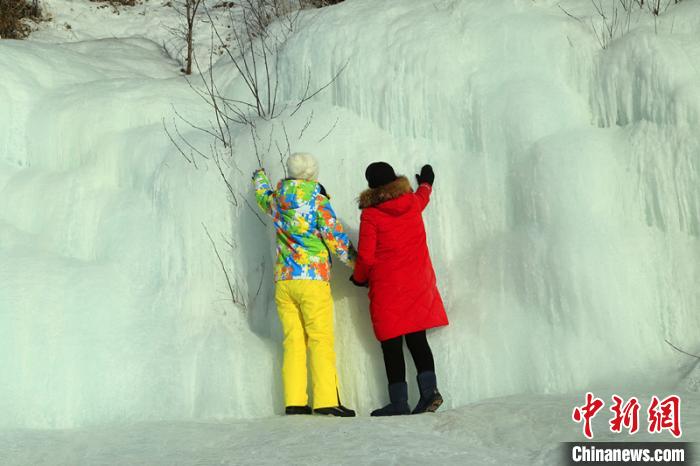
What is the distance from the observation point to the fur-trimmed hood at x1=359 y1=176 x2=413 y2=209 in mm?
4719

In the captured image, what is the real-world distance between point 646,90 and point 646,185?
64 centimetres

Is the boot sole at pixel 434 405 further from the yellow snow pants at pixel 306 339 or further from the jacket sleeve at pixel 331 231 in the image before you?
the jacket sleeve at pixel 331 231

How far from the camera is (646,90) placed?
5.07m

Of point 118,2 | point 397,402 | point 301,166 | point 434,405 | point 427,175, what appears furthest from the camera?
point 118,2

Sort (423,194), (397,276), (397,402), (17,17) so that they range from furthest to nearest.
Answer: (17,17), (423,194), (397,276), (397,402)

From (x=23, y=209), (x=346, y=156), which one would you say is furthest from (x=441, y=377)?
(x=23, y=209)

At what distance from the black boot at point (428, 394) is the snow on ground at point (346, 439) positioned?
25 centimetres

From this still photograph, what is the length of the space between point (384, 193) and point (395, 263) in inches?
16.1

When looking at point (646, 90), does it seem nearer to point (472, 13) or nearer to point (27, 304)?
point (472, 13)

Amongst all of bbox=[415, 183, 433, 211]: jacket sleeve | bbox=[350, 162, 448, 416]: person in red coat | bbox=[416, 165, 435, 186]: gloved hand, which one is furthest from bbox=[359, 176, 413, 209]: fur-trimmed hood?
bbox=[416, 165, 435, 186]: gloved hand

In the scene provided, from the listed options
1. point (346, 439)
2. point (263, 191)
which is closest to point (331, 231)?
point (263, 191)

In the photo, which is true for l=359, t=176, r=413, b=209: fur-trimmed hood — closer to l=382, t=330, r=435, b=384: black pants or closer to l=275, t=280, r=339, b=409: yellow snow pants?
l=275, t=280, r=339, b=409: yellow snow pants

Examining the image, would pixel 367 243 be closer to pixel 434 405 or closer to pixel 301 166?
pixel 301 166

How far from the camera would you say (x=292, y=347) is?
466cm
